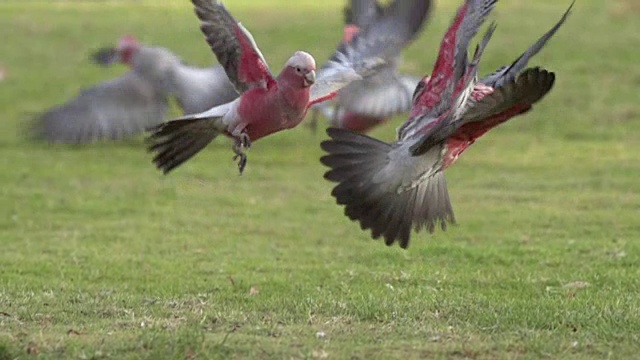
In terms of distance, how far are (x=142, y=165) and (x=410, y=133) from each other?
7.49 m

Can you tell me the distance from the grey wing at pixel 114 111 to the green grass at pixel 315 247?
0.26m

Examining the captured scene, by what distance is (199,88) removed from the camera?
47.6 ft

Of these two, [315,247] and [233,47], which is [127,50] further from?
[233,47]

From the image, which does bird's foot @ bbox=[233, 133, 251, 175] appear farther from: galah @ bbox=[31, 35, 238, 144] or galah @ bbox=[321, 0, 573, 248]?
galah @ bbox=[31, 35, 238, 144]

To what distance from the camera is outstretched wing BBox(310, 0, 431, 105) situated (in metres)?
9.06

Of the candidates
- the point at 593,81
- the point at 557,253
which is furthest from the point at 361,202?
the point at 593,81

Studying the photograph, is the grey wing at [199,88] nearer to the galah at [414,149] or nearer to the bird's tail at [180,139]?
the bird's tail at [180,139]

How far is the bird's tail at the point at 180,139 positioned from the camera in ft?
25.1

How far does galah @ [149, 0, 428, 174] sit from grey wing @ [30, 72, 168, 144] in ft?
23.0

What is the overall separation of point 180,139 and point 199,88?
6.80m

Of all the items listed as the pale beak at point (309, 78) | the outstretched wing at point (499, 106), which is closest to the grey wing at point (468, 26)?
the outstretched wing at point (499, 106)

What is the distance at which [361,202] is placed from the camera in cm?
699

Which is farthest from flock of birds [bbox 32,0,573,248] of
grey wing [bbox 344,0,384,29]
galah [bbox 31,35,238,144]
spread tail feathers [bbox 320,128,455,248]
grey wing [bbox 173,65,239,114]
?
galah [bbox 31,35,238,144]

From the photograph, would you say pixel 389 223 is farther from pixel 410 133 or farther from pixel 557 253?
pixel 557 253
